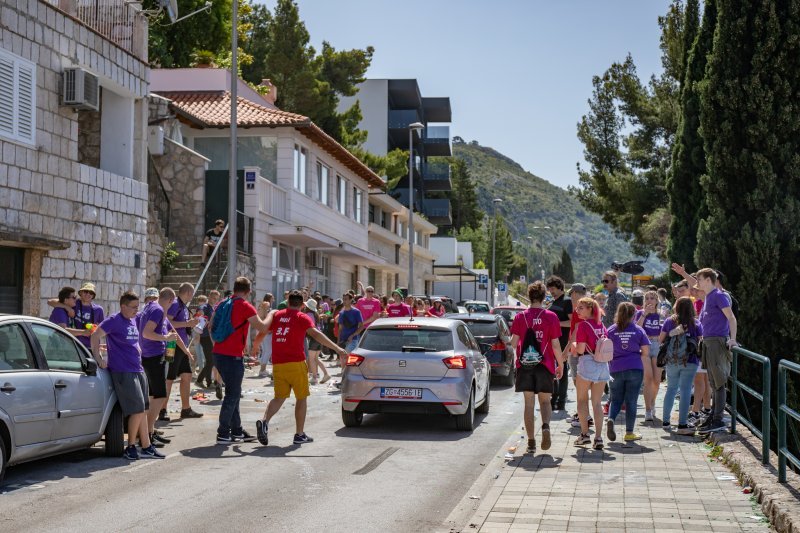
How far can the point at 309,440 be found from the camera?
12016 mm

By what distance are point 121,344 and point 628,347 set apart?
5.88 meters

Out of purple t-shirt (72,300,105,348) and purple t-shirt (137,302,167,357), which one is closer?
purple t-shirt (137,302,167,357)

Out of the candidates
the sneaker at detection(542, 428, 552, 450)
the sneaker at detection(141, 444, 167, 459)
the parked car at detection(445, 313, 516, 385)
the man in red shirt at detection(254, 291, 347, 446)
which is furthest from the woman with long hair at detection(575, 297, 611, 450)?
the parked car at detection(445, 313, 516, 385)

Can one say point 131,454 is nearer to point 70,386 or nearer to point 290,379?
point 70,386

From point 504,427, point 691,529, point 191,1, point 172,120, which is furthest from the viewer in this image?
point 191,1

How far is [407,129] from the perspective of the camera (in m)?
76.6

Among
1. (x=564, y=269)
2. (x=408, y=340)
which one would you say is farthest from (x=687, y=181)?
(x=564, y=269)

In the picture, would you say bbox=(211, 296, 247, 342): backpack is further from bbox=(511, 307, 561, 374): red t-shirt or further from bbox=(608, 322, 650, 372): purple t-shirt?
bbox=(608, 322, 650, 372): purple t-shirt

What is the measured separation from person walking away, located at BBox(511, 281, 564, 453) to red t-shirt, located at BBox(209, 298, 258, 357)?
3.21m

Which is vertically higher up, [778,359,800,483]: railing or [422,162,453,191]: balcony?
[422,162,453,191]: balcony

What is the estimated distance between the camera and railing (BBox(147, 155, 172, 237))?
2705 cm

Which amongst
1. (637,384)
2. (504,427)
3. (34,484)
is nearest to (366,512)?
(34,484)

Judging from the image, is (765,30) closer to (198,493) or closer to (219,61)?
(198,493)

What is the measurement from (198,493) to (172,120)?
22439 millimetres
